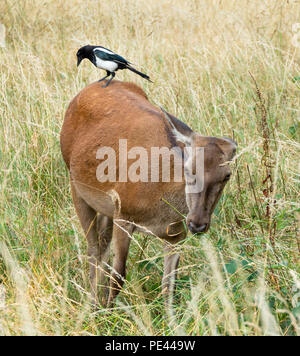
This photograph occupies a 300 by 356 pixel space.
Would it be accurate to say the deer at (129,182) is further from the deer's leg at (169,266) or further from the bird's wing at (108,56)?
the bird's wing at (108,56)

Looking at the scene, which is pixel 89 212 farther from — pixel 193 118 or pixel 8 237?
pixel 193 118

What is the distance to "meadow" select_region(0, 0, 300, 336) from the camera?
317 cm

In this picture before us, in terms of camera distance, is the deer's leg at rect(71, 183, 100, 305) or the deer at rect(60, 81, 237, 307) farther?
the deer's leg at rect(71, 183, 100, 305)

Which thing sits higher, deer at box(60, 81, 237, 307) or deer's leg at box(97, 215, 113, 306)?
deer at box(60, 81, 237, 307)

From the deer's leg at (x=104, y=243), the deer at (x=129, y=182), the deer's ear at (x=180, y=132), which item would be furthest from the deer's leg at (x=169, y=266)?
the deer's ear at (x=180, y=132)

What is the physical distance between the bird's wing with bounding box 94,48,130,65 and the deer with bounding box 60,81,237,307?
0.19 metres

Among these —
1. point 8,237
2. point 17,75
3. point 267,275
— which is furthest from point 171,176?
point 17,75

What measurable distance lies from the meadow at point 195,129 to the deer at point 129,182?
0.13 m

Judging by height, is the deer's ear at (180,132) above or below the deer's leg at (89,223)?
Result: above

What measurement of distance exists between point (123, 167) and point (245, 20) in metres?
4.18

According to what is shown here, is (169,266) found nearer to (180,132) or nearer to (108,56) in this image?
(180,132)

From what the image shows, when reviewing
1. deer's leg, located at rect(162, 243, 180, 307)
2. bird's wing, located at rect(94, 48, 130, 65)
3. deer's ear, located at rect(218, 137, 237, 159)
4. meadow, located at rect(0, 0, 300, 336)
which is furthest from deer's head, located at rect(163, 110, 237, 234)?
bird's wing, located at rect(94, 48, 130, 65)

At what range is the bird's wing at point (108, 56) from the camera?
4.27 m

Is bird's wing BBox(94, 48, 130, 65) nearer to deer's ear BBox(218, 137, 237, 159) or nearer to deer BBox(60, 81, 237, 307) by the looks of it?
deer BBox(60, 81, 237, 307)
